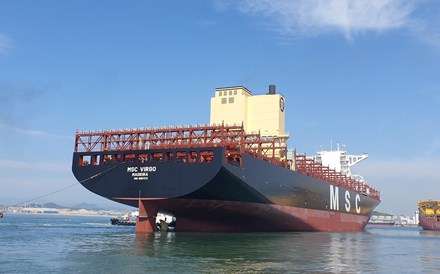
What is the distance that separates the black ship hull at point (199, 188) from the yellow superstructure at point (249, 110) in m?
7.65

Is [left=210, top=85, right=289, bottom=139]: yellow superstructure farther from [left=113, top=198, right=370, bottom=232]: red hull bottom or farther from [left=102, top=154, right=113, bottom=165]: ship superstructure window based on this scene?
[left=102, top=154, right=113, bottom=165]: ship superstructure window

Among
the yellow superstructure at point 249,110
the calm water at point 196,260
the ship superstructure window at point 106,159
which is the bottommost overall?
the calm water at point 196,260

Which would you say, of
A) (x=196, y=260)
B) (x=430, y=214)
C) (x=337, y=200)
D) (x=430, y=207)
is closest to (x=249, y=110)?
(x=337, y=200)

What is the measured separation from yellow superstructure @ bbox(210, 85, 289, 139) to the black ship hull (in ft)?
25.1

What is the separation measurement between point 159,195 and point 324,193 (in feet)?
73.4

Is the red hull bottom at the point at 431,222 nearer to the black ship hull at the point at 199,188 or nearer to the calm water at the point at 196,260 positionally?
the black ship hull at the point at 199,188

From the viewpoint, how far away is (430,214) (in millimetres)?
75625

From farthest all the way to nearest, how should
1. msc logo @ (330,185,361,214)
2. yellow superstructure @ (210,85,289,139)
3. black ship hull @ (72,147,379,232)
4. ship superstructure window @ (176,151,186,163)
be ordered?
msc logo @ (330,185,361,214)
yellow superstructure @ (210,85,289,139)
ship superstructure window @ (176,151,186,163)
black ship hull @ (72,147,379,232)

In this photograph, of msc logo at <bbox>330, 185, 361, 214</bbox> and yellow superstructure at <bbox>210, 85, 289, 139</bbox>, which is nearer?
yellow superstructure at <bbox>210, 85, 289, 139</bbox>

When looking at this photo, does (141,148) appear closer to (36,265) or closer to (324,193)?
(36,265)

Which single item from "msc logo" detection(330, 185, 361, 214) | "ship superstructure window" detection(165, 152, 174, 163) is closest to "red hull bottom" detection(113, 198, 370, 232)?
"ship superstructure window" detection(165, 152, 174, 163)

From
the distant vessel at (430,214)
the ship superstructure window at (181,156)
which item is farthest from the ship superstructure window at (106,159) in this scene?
the distant vessel at (430,214)

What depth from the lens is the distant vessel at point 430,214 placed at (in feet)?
245

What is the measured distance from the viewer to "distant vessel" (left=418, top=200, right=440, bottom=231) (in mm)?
74812
